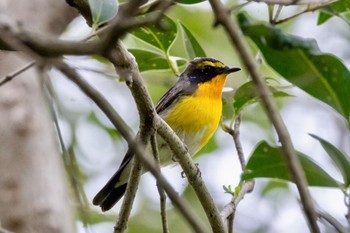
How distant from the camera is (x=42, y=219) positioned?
10.9 ft

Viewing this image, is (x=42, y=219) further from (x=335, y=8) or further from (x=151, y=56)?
(x=335, y=8)

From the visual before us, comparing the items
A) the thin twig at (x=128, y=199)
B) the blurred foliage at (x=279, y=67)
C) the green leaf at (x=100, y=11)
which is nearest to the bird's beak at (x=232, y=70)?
the blurred foliage at (x=279, y=67)

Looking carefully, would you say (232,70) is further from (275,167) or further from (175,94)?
(275,167)

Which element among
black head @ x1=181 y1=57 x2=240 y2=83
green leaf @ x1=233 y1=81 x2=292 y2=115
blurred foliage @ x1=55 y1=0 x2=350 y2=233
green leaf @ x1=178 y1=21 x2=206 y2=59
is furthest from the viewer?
black head @ x1=181 y1=57 x2=240 y2=83

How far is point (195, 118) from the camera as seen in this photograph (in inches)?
194

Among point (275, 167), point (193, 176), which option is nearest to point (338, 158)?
point (275, 167)

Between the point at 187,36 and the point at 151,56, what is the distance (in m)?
0.21

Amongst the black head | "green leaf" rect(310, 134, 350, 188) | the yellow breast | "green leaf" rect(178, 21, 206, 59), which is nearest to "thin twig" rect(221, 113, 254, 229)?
"green leaf" rect(178, 21, 206, 59)

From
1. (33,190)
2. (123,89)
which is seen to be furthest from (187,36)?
(123,89)

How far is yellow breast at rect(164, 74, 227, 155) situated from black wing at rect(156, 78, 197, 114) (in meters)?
0.05

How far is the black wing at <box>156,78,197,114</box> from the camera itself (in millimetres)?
5094

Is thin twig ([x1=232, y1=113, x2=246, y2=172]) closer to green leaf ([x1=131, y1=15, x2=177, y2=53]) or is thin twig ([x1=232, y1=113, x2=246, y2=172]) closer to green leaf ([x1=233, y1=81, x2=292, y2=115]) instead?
green leaf ([x1=233, y1=81, x2=292, y2=115])

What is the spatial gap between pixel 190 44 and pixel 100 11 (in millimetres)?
1386

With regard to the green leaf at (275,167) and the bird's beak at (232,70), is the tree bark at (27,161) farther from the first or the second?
the bird's beak at (232,70)
